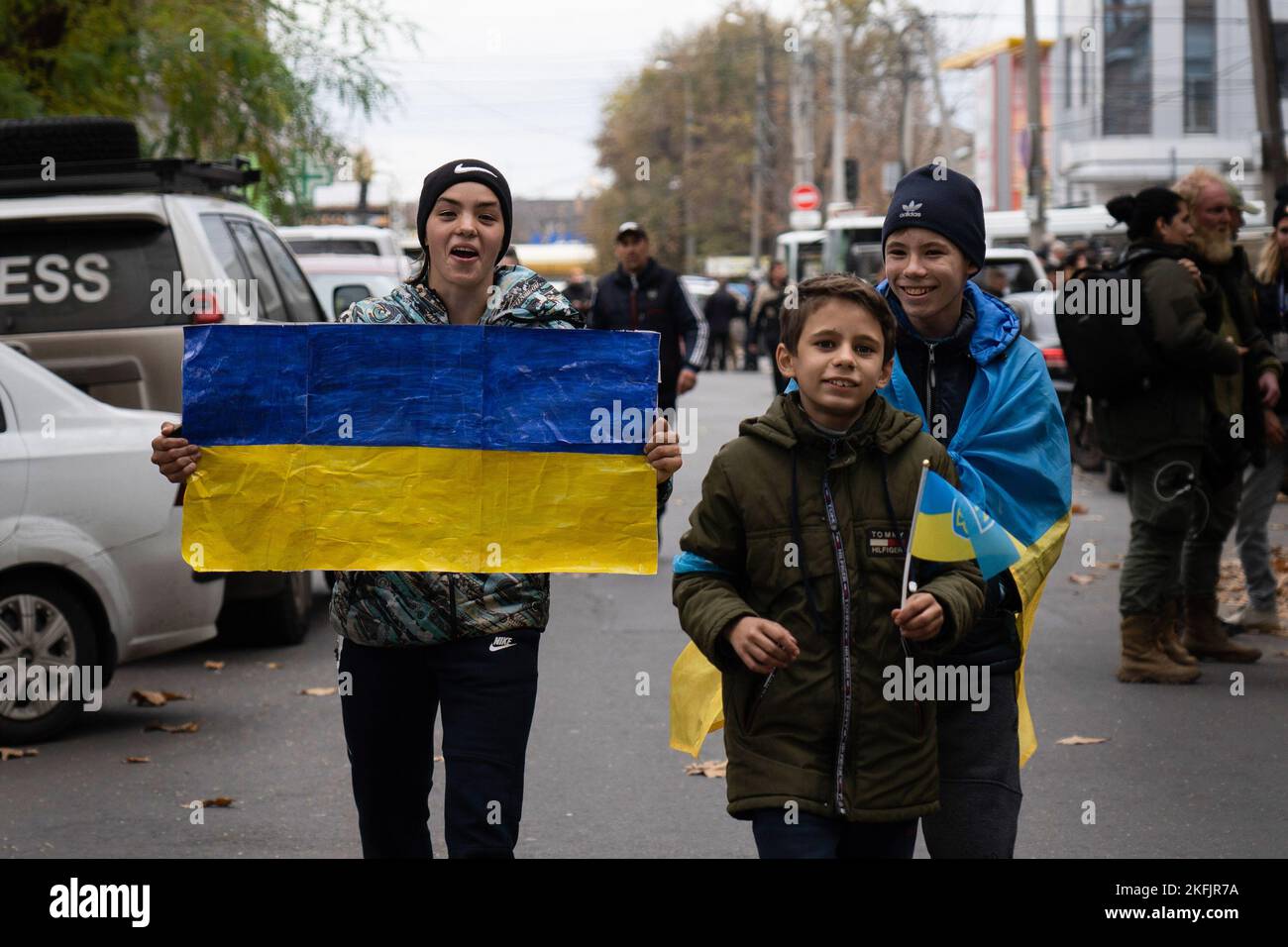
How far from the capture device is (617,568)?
14.1ft

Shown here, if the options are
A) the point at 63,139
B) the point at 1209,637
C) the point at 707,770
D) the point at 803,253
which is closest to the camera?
the point at 707,770

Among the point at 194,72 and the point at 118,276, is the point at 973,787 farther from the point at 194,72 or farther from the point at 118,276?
the point at 194,72

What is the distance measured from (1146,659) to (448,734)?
5.42m

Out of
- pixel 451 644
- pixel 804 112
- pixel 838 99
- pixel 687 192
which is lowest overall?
pixel 451 644

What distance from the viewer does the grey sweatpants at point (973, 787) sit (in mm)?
4059

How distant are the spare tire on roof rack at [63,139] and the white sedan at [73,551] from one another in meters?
2.68

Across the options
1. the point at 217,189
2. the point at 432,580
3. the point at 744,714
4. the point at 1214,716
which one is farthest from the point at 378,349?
the point at 217,189

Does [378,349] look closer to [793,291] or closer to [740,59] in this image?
[793,291]

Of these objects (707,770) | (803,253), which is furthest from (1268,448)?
(803,253)

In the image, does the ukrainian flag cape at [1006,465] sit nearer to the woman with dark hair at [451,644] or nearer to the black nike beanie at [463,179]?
the woman with dark hair at [451,644]

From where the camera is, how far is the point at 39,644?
797cm

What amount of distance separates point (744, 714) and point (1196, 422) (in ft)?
17.7

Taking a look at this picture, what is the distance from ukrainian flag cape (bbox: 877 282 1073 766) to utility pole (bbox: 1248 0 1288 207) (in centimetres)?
1369

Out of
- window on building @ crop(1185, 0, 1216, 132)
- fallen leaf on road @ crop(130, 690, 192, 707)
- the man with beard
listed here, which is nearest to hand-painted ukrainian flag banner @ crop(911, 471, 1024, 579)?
the man with beard
